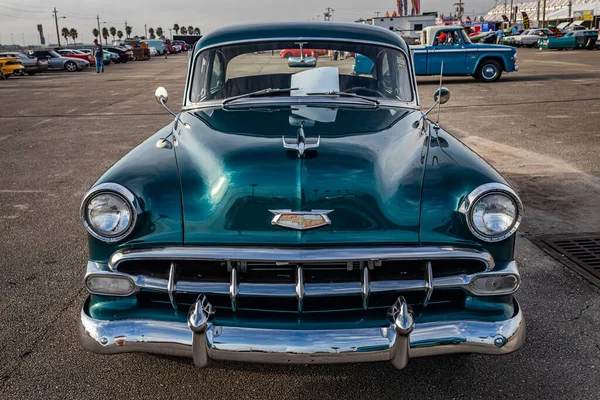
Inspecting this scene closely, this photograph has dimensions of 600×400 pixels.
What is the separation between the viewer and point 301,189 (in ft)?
7.64

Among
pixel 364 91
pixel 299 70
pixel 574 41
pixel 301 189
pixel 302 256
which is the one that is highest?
pixel 574 41

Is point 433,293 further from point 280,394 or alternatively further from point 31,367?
point 31,367

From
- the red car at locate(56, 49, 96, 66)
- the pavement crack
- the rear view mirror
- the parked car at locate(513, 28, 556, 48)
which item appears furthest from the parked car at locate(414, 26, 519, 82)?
the parked car at locate(513, 28, 556, 48)

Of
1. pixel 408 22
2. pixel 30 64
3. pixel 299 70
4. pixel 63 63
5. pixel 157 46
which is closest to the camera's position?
pixel 299 70

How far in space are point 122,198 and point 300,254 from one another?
0.80 metres

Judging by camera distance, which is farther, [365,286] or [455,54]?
[455,54]

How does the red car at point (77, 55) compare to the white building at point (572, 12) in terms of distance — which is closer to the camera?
the red car at point (77, 55)

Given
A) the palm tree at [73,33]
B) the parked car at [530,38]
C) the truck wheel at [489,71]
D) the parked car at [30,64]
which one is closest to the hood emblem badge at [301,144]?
the truck wheel at [489,71]

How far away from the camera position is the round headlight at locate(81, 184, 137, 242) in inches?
93.0

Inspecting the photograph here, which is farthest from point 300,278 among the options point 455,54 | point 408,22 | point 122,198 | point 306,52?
point 408,22

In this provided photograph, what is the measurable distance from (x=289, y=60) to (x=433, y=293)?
6.96 ft

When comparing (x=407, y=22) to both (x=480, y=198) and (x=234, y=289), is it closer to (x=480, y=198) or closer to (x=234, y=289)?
(x=480, y=198)

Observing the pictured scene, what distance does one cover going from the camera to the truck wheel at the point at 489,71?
1711cm

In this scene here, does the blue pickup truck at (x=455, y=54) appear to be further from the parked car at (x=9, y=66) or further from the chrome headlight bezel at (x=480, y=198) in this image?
the parked car at (x=9, y=66)
